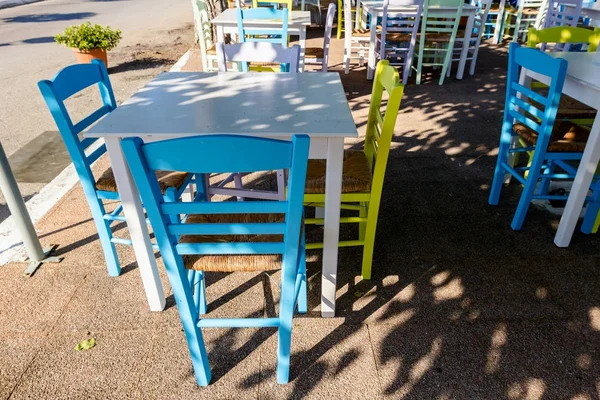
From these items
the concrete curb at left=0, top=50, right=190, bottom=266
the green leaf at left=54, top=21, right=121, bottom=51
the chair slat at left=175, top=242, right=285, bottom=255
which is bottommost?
the concrete curb at left=0, top=50, right=190, bottom=266

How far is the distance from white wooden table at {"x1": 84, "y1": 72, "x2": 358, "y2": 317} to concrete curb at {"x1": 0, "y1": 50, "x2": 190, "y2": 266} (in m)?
1.12

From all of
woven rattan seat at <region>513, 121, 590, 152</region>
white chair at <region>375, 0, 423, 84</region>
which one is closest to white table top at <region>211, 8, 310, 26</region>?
white chair at <region>375, 0, 423, 84</region>

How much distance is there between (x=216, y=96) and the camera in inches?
83.7

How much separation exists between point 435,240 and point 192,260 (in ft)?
5.40

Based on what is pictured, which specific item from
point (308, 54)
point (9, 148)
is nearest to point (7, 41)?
point (9, 148)

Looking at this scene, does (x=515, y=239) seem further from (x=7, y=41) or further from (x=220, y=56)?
(x=7, y=41)

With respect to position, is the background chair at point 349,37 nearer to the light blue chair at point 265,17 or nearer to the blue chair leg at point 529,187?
the light blue chair at point 265,17

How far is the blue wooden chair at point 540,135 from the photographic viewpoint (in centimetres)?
229

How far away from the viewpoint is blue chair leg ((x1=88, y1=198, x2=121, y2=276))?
2.18m

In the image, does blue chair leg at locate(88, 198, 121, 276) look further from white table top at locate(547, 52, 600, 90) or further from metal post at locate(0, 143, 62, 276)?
white table top at locate(547, 52, 600, 90)

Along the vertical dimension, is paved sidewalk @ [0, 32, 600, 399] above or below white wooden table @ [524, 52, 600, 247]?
below

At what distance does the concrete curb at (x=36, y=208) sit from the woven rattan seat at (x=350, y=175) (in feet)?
5.98

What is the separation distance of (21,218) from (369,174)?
1944mm

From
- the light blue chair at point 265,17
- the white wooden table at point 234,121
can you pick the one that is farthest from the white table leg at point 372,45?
the white wooden table at point 234,121
